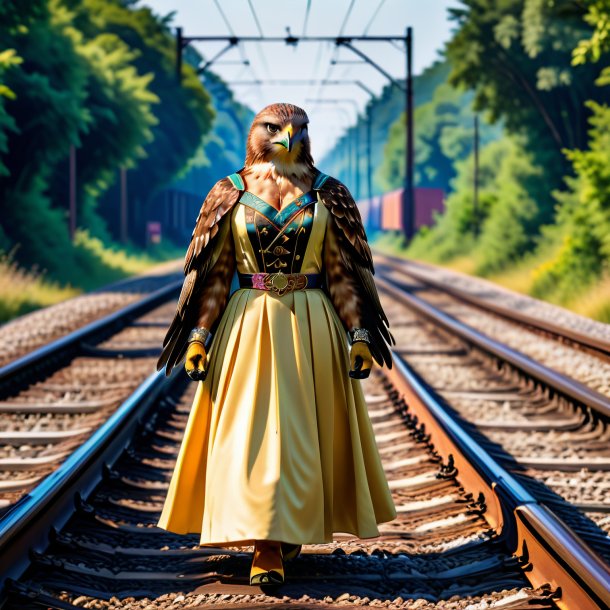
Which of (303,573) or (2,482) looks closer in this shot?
(303,573)

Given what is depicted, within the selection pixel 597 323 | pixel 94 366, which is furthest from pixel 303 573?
pixel 597 323

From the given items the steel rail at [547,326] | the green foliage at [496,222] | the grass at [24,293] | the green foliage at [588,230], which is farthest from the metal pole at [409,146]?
the grass at [24,293]

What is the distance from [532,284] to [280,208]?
2066cm

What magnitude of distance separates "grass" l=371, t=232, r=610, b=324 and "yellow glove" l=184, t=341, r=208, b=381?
13.6 metres

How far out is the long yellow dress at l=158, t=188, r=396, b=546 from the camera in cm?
420

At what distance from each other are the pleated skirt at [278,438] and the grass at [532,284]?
13345 millimetres

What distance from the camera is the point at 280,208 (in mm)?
4449

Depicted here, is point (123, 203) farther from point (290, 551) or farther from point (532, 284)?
point (290, 551)

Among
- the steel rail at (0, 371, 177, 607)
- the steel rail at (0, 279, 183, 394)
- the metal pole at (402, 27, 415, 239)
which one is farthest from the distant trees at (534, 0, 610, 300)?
the metal pole at (402, 27, 415, 239)

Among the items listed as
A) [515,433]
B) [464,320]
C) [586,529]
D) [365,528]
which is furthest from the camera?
[464,320]

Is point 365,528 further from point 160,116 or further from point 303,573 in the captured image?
point 160,116

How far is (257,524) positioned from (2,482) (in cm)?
254

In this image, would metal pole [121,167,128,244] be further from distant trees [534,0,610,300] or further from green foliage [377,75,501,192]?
green foliage [377,75,501,192]

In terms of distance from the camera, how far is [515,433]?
8016mm
